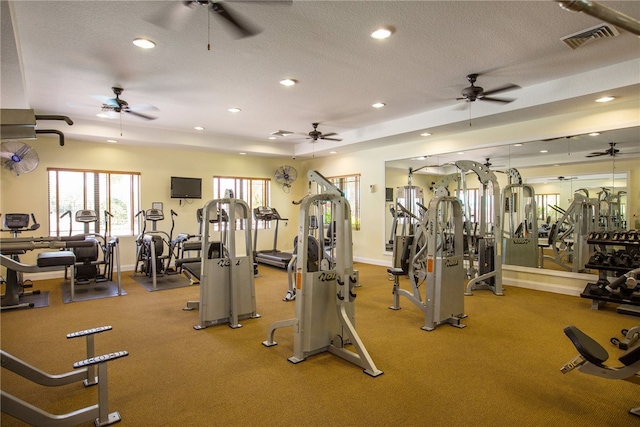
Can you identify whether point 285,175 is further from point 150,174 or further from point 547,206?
point 547,206

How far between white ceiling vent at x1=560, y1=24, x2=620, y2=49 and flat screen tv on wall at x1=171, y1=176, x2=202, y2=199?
23.9ft

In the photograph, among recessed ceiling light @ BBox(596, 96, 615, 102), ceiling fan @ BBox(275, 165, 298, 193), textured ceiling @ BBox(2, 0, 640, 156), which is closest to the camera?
textured ceiling @ BBox(2, 0, 640, 156)

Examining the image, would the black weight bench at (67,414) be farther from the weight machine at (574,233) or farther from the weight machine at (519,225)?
the weight machine at (574,233)

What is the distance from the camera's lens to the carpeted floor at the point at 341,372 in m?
2.41

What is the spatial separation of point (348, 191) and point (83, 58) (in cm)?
624

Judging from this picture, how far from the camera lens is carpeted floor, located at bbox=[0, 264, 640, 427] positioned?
2406 mm

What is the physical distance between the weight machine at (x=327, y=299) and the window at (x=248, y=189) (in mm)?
6215

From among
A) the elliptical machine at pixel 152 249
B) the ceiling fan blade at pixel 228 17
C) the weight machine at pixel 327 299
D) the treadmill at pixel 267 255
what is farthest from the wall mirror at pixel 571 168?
the elliptical machine at pixel 152 249

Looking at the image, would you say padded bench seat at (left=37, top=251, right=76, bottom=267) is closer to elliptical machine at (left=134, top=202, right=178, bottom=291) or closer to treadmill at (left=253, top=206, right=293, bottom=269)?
elliptical machine at (left=134, top=202, right=178, bottom=291)

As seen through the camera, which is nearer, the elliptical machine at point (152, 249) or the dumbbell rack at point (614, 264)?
the dumbbell rack at point (614, 264)

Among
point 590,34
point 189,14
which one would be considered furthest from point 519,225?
point 189,14

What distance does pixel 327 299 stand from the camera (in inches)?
130

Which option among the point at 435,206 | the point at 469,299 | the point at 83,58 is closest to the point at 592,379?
the point at 435,206

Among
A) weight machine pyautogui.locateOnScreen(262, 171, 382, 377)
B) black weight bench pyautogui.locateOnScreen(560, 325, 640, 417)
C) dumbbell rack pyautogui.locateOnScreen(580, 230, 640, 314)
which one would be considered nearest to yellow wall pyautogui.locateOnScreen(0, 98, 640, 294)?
dumbbell rack pyautogui.locateOnScreen(580, 230, 640, 314)
